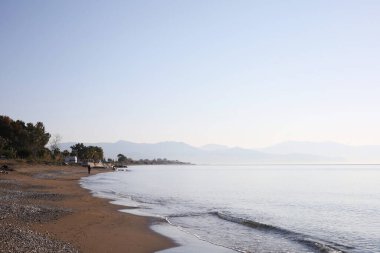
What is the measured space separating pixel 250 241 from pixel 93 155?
16431cm

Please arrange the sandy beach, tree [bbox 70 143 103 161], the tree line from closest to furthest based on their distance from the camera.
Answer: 1. the sandy beach
2. the tree line
3. tree [bbox 70 143 103 161]

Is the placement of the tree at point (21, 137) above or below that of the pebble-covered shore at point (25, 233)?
above

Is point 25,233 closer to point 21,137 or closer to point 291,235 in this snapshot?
point 291,235

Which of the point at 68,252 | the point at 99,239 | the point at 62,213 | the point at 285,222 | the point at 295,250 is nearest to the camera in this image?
the point at 68,252

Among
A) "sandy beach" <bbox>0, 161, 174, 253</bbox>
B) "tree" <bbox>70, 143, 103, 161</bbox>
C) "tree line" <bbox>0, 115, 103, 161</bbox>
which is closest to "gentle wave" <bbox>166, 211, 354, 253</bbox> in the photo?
"sandy beach" <bbox>0, 161, 174, 253</bbox>

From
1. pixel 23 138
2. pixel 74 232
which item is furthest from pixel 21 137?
pixel 74 232

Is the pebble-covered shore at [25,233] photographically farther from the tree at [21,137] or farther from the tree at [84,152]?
the tree at [84,152]

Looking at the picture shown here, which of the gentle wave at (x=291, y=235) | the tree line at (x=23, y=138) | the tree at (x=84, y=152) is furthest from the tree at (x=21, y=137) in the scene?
the gentle wave at (x=291, y=235)

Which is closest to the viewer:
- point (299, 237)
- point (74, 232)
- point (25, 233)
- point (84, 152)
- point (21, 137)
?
point (25, 233)

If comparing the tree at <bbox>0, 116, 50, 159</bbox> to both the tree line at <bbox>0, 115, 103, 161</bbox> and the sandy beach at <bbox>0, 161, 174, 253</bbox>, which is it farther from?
the sandy beach at <bbox>0, 161, 174, 253</bbox>

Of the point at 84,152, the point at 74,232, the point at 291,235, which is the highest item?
the point at 84,152

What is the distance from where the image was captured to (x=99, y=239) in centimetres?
1606

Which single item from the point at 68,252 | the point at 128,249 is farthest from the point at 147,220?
the point at 68,252

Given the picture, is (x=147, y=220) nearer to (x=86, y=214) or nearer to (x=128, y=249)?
(x=86, y=214)
